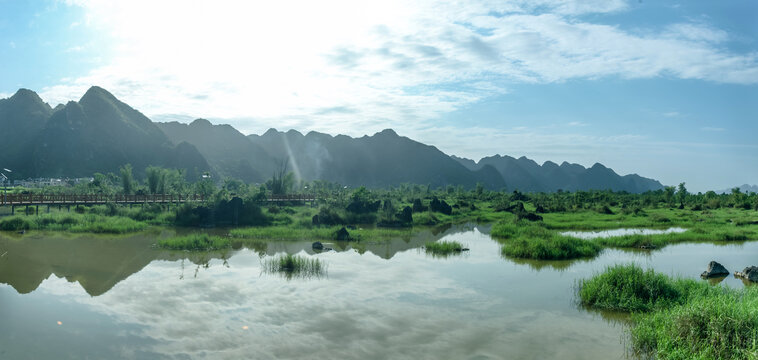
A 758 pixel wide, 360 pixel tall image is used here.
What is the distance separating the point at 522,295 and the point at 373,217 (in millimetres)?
26923

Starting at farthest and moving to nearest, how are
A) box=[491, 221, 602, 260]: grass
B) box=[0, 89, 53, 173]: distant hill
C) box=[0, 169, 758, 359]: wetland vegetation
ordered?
box=[0, 89, 53, 173]: distant hill < box=[491, 221, 602, 260]: grass < box=[0, 169, 758, 359]: wetland vegetation

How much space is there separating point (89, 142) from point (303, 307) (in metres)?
146

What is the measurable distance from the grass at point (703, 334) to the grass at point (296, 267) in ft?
43.4

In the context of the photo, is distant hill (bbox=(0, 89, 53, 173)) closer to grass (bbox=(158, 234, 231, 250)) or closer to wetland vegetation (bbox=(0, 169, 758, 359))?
wetland vegetation (bbox=(0, 169, 758, 359))

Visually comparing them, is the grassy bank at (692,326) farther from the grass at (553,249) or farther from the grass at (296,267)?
the grass at (296,267)

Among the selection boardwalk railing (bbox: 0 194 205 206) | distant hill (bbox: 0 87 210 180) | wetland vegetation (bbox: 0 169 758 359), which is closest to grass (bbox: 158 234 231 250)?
wetland vegetation (bbox: 0 169 758 359)

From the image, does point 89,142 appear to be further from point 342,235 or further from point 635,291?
point 635,291

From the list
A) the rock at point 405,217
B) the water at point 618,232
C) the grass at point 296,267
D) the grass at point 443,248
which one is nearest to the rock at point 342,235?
the grass at point 443,248

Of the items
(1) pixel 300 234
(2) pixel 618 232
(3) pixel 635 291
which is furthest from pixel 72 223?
(2) pixel 618 232

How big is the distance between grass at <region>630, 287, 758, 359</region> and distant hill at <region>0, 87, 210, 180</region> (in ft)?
389

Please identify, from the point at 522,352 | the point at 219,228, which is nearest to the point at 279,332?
the point at 522,352

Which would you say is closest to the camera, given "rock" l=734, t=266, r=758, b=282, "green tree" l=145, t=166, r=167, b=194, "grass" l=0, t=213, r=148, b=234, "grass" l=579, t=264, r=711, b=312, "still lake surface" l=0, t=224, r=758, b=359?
"still lake surface" l=0, t=224, r=758, b=359

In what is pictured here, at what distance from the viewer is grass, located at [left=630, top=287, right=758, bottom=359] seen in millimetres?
10672

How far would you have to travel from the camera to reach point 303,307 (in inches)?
630
